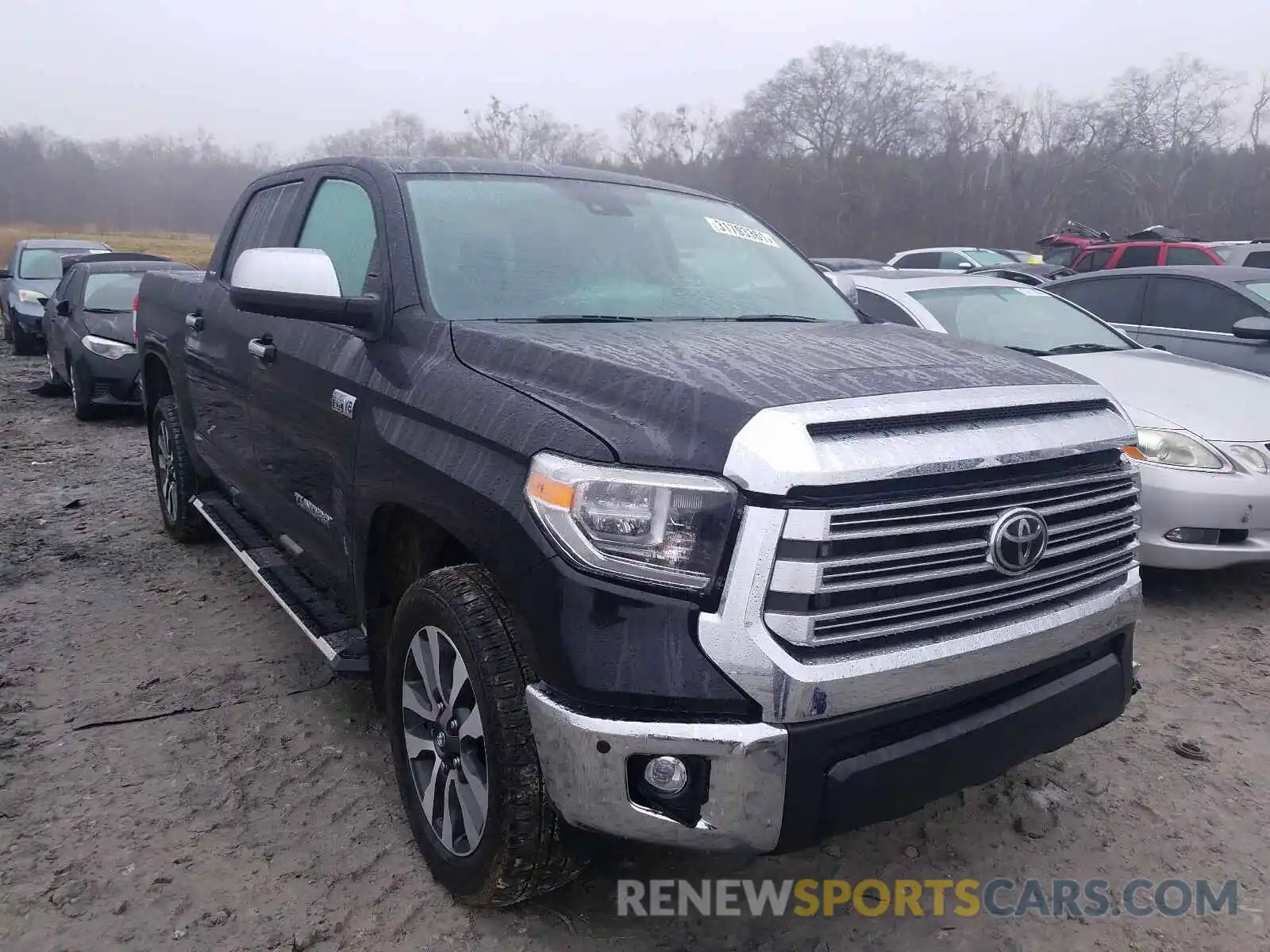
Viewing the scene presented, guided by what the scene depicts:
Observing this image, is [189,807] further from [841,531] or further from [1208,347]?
[1208,347]

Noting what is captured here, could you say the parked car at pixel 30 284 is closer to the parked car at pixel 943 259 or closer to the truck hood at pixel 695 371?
the truck hood at pixel 695 371

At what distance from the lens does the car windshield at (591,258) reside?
9.49 ft

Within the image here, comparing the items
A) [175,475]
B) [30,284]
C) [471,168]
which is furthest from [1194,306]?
[30,284]

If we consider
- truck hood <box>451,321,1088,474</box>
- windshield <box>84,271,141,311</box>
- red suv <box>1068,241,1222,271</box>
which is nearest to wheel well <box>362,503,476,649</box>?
truck hood <box>451,321,1088,474</box>

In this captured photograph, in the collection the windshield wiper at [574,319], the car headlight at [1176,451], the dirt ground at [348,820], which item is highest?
the windshield wiper at [574,319]

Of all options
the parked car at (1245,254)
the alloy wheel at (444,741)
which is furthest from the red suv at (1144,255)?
the alloy wheel at (444,741)

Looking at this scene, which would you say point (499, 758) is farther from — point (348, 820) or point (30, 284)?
point (30, 284)

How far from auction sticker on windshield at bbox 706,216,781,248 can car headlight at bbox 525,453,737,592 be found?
190 cm

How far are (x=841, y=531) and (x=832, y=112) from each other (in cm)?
6048

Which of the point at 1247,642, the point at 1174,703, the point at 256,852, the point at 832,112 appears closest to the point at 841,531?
the point at 256,852

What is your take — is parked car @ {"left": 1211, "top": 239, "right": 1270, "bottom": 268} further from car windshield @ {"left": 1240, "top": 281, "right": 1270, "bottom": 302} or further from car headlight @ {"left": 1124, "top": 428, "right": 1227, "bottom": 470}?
car headlight @ {"left": 1124, "top": 428, "right": 1227, "bottom": 470}

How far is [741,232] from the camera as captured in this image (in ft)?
12.2

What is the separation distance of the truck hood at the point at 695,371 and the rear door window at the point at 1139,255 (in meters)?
13.3

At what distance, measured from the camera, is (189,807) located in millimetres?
2941
